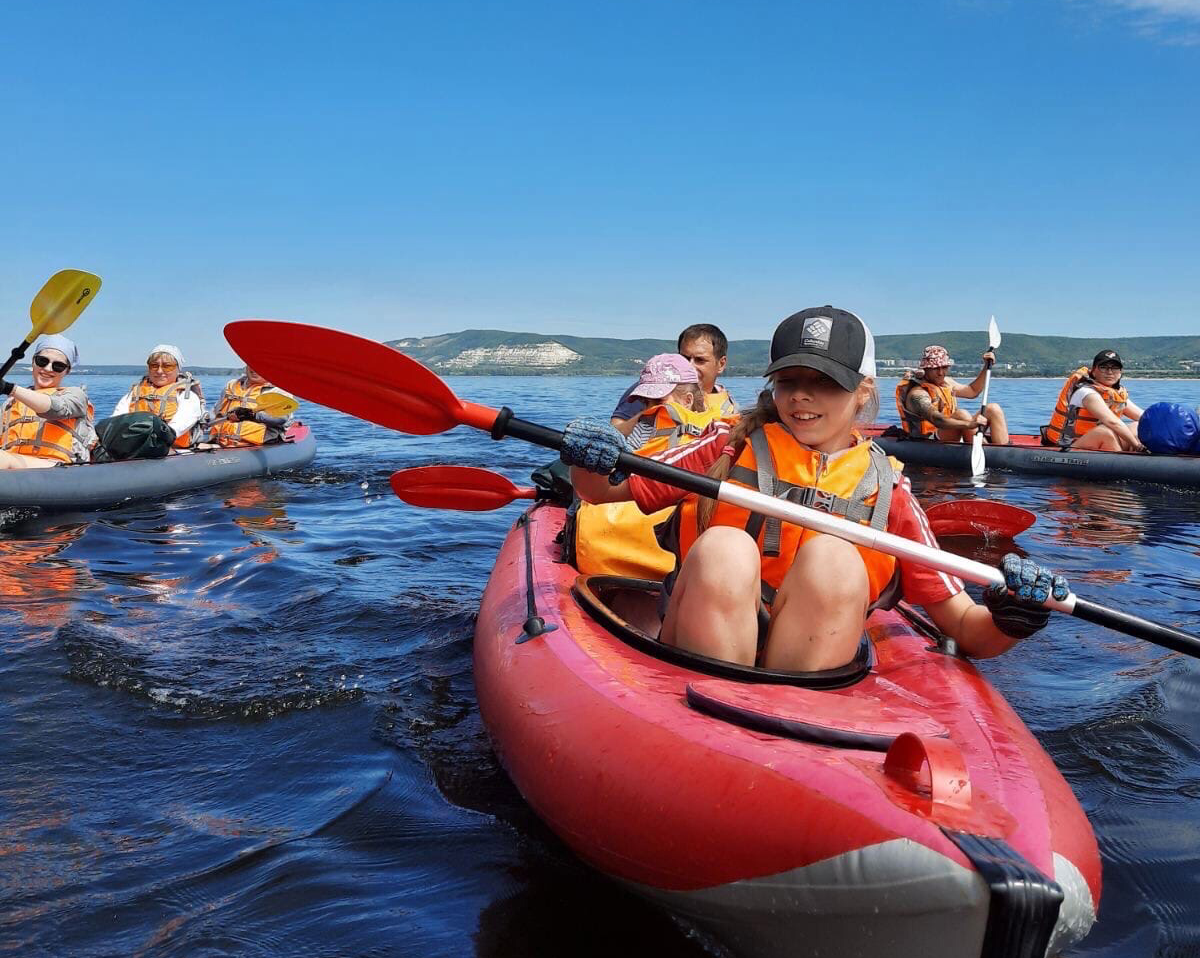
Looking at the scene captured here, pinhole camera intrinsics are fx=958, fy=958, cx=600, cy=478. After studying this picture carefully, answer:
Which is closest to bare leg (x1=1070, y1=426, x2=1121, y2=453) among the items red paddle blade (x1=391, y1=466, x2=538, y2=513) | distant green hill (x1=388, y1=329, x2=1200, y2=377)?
red paddle blade (x1=391, y1=466, x2=538, y2=513)

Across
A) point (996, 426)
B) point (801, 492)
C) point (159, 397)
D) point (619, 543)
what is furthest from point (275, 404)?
point (801, 492)

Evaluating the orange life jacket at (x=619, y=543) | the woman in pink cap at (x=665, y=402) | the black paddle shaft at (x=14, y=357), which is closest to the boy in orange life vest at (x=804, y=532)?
the orange life jacket at (x=619, y=543)

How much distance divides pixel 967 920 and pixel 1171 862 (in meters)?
1.40

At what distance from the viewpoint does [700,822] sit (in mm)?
1891

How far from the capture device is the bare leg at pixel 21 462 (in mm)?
7430

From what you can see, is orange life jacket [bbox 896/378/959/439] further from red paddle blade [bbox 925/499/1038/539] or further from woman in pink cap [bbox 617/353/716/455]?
red paddle blade [bbox 925/499/1038/539]

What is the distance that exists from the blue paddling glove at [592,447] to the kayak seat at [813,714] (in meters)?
0.68

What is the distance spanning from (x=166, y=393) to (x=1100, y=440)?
31.8 ft

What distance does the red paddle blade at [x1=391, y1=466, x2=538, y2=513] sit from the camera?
412cm

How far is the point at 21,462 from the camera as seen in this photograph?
7.50 m

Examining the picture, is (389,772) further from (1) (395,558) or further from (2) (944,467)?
(2) (944,467)

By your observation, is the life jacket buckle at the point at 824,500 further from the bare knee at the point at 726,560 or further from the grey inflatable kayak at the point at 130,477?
the grey inflatable kayak at the point at 130,477

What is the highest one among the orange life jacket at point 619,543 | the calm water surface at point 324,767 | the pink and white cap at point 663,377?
the pink and white cap at point 663,377

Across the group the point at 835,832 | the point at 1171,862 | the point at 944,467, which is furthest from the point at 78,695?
the point at 944,467
